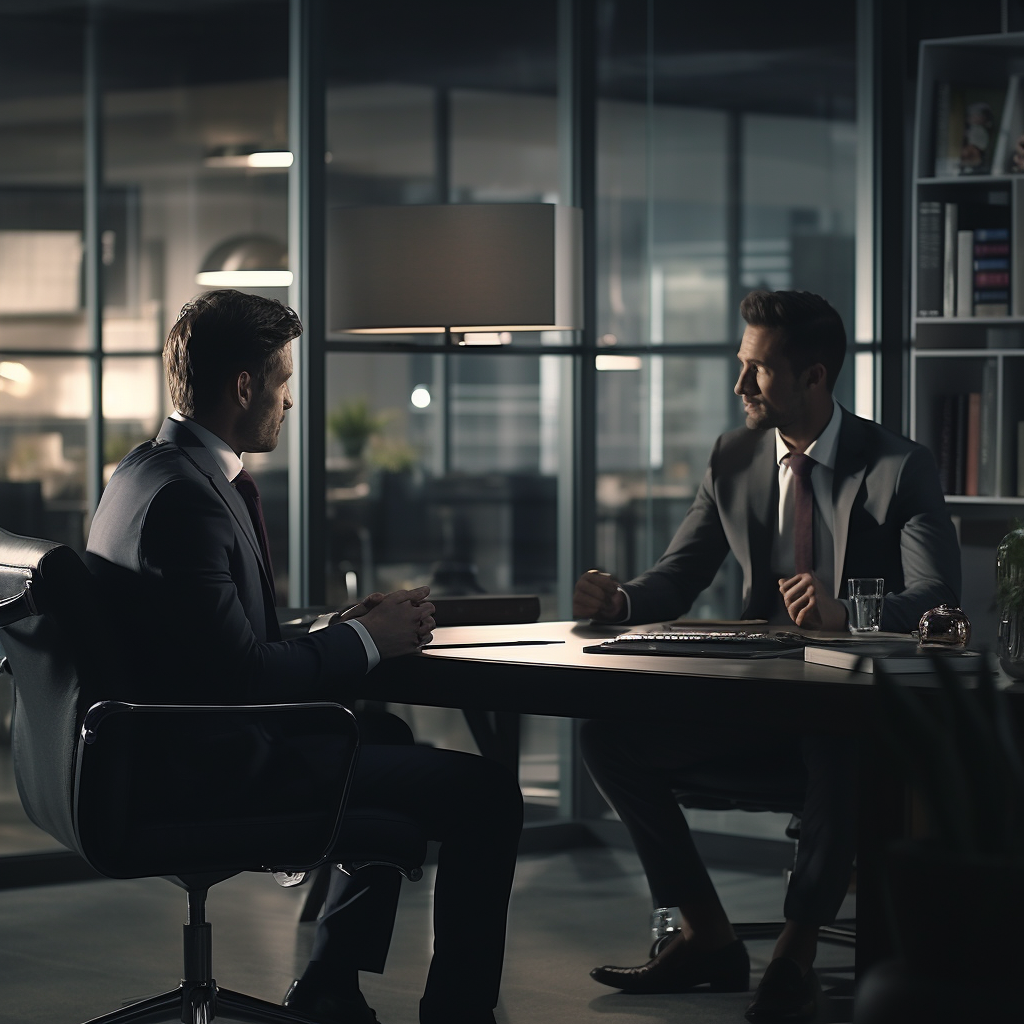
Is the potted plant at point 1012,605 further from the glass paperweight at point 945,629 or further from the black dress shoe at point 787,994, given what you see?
the black dress shoe at point 787,994

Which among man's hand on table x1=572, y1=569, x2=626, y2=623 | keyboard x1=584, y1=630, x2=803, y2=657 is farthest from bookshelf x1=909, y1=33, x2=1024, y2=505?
keyboard x1=584, y1=630, x2=803, y2=657

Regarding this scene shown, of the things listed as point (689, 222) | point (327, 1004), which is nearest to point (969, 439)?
point (689, 222)

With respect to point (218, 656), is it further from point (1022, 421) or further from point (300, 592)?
point (1022, 421)

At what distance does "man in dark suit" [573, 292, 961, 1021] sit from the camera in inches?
116

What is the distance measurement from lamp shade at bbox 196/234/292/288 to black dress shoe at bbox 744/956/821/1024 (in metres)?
2.38

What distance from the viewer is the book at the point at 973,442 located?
4.29 m

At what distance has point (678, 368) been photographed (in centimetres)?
461

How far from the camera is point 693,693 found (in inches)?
92.7

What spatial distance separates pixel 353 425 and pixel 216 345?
1.75m

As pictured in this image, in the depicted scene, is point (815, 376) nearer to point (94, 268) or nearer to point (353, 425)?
point (353, 425)

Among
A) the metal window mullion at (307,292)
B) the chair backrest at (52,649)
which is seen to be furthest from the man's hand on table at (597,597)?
the metal window mullion at (307,292)

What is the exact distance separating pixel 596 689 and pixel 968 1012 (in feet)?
3.30

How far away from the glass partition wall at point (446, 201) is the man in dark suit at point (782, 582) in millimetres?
1091

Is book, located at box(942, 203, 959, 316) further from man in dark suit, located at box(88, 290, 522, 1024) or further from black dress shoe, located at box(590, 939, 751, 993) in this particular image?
man in dark suit, located at box(88, 290, 522, 1024)
